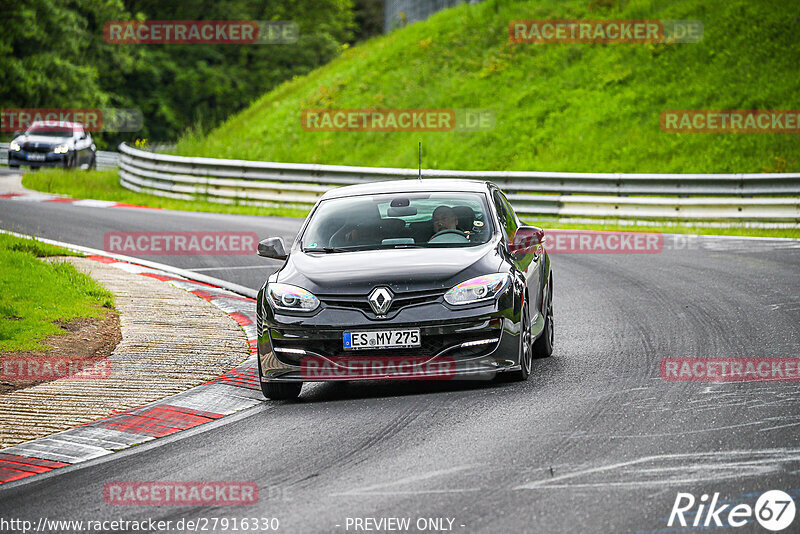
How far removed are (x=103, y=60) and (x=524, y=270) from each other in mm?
47168

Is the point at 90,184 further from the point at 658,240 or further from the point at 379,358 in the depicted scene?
the point at 379,358

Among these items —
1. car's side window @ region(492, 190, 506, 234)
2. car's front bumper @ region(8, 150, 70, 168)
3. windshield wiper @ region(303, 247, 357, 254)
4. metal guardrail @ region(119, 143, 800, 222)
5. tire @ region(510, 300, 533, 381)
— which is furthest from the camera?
car's front bumper @ region(8, 150, 70, 168)

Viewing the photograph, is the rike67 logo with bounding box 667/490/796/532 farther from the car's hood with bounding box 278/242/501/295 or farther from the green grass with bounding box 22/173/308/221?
the green grass with bounding box 22/173/308/221

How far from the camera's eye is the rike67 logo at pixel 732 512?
208 inches

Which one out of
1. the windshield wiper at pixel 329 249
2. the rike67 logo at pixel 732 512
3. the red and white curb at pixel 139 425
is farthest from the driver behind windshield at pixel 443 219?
the rike67 logo at pixel 732 512

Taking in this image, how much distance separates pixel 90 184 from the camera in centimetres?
3197

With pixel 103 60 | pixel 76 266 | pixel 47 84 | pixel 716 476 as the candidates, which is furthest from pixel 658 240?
pixel 103 60

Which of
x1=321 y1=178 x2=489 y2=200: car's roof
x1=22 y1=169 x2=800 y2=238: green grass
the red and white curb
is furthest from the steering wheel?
x1=22 y1=169 x2=800 y2=238: green grass

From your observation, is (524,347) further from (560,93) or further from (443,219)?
(560,93)

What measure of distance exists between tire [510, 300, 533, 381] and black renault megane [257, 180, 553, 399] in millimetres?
11

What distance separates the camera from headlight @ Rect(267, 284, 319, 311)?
8320mm

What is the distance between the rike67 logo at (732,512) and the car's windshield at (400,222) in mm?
3866

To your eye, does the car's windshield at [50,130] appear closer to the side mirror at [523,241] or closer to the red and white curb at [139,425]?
the red and white curb at [139,425]

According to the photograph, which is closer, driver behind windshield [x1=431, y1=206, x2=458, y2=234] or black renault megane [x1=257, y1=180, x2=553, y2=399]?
black renault megane [x1=257, y1=180, x2=553, y2=399]
